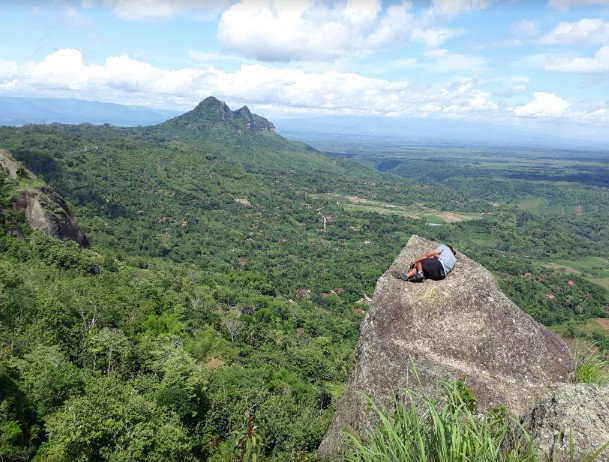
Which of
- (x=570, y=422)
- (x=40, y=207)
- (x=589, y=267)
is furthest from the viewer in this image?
(x=589, y=267)

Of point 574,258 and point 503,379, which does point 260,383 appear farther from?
point 574,258

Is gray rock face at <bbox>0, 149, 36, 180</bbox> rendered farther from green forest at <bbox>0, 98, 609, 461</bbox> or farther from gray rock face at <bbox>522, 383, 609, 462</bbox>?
gray rock face at <bbox>522, 383, 609, 462</bbox>

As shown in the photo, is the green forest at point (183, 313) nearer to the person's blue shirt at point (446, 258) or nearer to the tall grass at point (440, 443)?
the person's blue shirt at point (446, 258)

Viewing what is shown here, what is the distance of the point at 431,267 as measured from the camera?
1184 centimetres

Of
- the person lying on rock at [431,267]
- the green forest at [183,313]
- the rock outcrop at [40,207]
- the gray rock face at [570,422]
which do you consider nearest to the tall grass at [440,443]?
the gray rock face at [570,422]

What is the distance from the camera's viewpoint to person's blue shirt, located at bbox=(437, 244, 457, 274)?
39.2 ft

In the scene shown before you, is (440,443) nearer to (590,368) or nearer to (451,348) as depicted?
(451,348)

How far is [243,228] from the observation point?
159000 millimetres

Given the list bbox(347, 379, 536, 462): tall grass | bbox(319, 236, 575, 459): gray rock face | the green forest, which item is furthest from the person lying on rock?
bbox(347, 379, 536, 462): tall grass

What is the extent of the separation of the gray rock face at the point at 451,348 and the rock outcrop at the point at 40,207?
216ft

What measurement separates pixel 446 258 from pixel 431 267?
65 centimetres

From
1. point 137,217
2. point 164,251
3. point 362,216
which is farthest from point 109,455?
point 362,216

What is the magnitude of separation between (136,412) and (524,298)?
10885cm

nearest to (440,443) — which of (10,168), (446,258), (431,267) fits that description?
(431,267)
